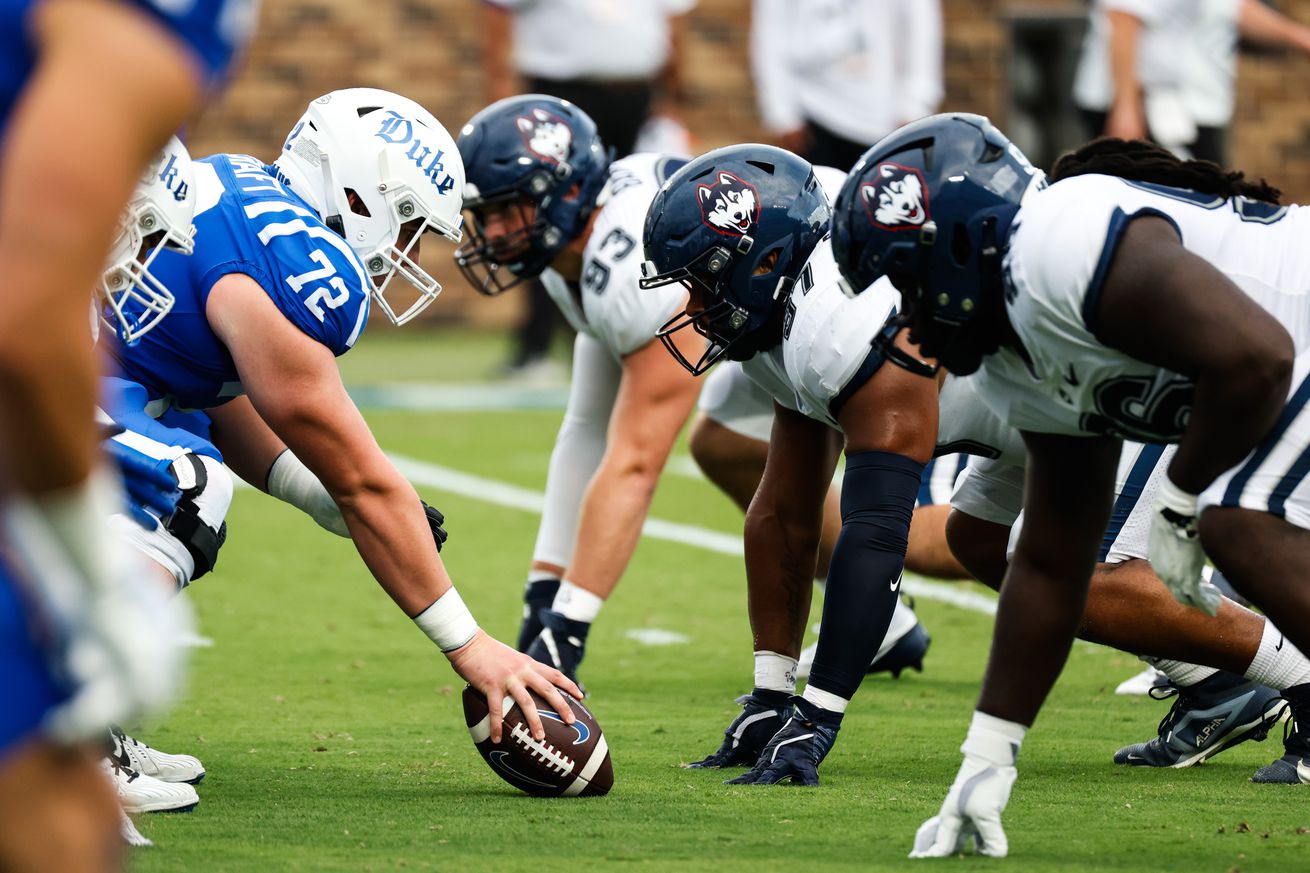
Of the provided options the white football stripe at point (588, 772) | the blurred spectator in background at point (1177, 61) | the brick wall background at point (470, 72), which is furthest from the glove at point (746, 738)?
the brick wall background at point (470, 72)

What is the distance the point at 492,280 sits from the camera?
5145 millimetres

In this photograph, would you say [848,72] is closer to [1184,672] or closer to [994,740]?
[1184,672]

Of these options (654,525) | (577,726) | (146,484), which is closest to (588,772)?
(577,726)

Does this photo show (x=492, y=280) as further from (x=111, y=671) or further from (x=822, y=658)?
(x=111, y=671)

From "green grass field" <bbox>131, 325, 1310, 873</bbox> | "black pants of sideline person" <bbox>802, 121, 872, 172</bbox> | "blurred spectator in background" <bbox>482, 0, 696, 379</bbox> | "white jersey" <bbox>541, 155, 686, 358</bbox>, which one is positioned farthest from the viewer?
"blurred spectator in background" <bbox>482, 0, 696, 379</bbox>

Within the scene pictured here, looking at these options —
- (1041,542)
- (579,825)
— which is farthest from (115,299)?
(1041,542)

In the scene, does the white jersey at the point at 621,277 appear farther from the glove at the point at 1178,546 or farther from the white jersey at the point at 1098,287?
the glove at the point at 1178,546

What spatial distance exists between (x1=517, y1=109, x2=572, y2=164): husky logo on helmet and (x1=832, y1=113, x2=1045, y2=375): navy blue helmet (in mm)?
1852

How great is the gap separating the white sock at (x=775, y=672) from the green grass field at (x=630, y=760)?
190mm

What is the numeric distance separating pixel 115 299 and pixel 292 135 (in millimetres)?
641

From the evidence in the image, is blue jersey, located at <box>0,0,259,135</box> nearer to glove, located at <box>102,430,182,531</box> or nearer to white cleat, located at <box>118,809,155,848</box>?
glove, located at <box>102,430,182,531</box>

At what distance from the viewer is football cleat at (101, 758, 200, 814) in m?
3.40

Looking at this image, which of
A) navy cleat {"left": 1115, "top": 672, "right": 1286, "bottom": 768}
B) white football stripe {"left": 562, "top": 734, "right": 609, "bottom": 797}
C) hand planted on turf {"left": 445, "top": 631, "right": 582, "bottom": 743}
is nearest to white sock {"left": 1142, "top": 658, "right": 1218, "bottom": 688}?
navy cleat {"left": 1115, "top": 672, "right": 1286, "bottom": 768}

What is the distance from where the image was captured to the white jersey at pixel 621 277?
4836mm
